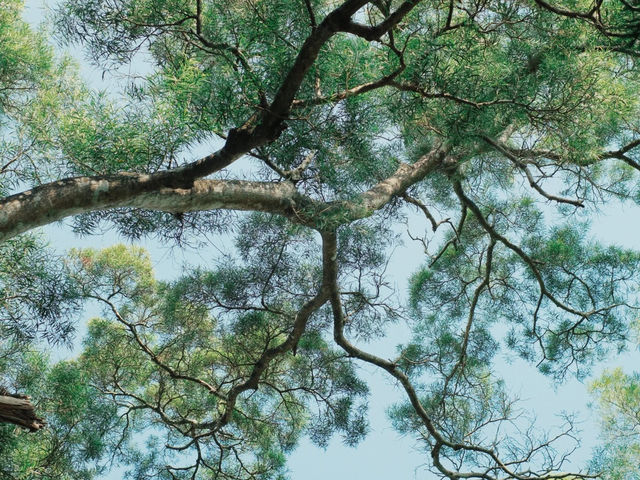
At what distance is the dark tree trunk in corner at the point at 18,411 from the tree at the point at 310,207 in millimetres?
488

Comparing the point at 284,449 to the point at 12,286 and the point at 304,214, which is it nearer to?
the point at 12,286

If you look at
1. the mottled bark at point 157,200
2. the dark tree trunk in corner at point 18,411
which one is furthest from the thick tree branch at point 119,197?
the dark tree trunk in corner at point 18,411

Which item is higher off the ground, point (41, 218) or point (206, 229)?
point (206, 229)

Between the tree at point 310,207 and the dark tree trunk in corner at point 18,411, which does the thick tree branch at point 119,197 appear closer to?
the tree at point 310,207

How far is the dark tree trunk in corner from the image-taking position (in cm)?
192

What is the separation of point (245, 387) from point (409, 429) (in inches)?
39.6

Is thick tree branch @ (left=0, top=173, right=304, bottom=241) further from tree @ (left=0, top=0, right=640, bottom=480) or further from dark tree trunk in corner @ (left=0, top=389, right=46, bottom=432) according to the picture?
dark tree trunk in corner @ (left=0, top=389, right=46, bottom=432)

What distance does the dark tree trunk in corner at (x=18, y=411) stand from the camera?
1.92 metres

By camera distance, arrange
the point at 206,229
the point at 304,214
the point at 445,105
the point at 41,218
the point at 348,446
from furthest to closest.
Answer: the point at 348,446
the point at 206,229
the point at 304,214
the point at 445,105
the point at 41,218

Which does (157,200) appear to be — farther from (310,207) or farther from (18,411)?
(18,411)

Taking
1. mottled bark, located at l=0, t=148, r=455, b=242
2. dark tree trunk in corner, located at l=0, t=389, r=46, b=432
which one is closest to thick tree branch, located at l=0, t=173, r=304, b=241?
mottled bark, located at l=0, t=148, r=455, b=242

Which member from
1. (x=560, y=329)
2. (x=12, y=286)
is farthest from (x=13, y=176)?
(x=560, y=329)

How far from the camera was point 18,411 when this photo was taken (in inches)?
76.4

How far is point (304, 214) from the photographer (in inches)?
86.0
